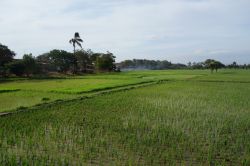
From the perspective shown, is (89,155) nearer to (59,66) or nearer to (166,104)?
(166,104)

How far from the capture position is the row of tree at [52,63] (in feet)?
102

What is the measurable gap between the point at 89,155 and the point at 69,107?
6098 mm

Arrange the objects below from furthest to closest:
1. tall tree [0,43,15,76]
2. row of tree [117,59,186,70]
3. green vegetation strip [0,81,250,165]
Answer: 1. row of tree [117,59,186,70]
2. tall tree [0,43,15,76]
3. green vegetation strip [0,81,250,165]

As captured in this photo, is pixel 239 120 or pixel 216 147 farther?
pixel 239 120

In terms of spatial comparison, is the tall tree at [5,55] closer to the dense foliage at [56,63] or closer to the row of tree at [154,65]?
the dense foliage at [56,63]

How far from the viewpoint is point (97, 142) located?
21.6 ft

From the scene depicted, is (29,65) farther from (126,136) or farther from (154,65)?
(154,65)

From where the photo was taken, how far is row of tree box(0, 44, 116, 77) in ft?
102

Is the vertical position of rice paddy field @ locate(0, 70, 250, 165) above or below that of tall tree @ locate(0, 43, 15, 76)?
below

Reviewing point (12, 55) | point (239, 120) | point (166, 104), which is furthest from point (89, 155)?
point (12, 55)

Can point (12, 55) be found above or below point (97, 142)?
above

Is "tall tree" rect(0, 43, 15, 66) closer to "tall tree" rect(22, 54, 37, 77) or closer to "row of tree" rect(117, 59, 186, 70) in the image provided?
"tall tree" rect(22, 54, 37, 77)

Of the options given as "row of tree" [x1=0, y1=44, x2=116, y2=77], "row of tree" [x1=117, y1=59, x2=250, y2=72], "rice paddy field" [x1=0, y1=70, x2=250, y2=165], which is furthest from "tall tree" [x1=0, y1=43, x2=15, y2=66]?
"row of tree" [x1=117, y1=59, x2=250, y2=72]

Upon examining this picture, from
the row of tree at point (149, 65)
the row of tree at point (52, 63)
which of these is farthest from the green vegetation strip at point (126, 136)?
the row of tree at point (149, 65)
